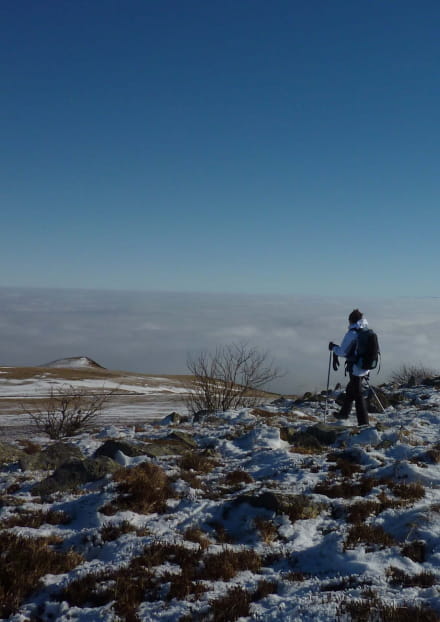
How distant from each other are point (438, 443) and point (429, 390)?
11.1 m

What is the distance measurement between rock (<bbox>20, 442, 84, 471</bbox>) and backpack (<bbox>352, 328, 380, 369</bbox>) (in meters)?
7.93

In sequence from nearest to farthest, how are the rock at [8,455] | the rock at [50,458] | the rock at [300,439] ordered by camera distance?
the rock at [50,458], the rock at [8,455], the rock at [300,439]

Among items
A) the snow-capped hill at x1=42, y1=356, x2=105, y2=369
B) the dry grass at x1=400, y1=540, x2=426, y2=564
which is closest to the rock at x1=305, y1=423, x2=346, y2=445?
the dry grass at x1=400, y1=540, x2=426, y2=564

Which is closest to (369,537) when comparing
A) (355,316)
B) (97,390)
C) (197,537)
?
(197,537)

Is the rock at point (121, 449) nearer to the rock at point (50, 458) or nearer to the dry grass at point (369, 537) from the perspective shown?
the rock at point (50, 458)

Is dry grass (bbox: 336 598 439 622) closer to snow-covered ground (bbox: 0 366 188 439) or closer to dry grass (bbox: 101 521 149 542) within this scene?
dry grass (bbox: 101 521 149 542)

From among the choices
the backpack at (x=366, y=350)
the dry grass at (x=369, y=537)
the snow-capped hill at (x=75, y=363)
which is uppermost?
the backpack at (x=366, y=350)

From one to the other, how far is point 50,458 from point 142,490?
354 centimetres

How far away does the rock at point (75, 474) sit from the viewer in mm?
8062

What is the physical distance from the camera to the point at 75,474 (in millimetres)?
8406

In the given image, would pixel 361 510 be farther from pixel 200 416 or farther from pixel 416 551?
pixel 200 416

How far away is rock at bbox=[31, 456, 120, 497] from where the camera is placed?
8.06 m

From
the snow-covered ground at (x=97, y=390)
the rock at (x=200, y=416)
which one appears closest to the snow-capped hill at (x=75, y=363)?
the snow-covered ground at (x=97, y=390)

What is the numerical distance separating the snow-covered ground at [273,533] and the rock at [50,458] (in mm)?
332
